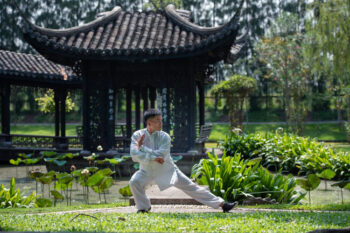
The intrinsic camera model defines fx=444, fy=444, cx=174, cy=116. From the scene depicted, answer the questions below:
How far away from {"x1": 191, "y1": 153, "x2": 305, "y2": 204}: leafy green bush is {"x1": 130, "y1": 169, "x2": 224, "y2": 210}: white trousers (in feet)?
2.92

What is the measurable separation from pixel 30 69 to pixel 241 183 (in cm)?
1159

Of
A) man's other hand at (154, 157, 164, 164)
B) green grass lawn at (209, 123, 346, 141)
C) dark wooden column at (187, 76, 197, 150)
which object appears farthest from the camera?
green grass lawn at (209, 123, 346, 141)

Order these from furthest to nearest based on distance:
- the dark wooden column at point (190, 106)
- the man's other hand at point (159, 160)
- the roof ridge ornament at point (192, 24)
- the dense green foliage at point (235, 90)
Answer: the dense green foliage at point (235, 90)
the dark wooden column at point (190, 106)
the roof ridge ornament at point (192, 24)
the man's other hand at point (159, 160)

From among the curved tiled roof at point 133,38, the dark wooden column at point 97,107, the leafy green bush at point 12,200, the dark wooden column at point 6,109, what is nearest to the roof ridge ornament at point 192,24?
the curved tiled roof at point 133,38

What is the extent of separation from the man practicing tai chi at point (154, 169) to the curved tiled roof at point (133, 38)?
5.70 m

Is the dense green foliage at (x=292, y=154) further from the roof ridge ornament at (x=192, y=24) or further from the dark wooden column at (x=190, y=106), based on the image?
the roof ridge ornament at (x=192, y=24)

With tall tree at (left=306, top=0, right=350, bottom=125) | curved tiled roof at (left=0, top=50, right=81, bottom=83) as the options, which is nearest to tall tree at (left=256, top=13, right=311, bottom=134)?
tall tree at (left=306, top=0, right=350, bottom=125)

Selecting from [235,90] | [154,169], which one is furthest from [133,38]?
[235,90]

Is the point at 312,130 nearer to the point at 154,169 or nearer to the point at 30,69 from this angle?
the point at 30,69

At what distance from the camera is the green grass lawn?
27484 millimetres

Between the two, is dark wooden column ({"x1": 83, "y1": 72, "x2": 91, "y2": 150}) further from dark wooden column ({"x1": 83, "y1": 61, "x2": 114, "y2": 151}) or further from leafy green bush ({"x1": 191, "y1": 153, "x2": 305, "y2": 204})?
leafy green bush ({"x1": 191, "y1": 153, "x2": 305, "y2": 204})

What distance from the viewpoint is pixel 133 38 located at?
12109mm

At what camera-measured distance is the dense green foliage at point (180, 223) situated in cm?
406

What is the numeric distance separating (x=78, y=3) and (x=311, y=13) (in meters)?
26.1
